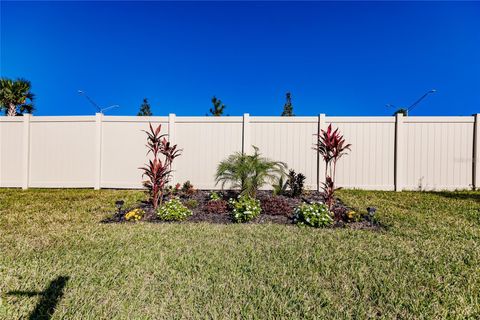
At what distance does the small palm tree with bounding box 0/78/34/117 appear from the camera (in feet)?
47.1

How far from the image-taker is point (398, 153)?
6859mm

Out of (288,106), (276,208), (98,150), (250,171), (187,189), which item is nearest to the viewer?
(276,208)

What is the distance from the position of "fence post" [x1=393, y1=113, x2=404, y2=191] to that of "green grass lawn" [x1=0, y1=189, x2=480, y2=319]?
307 centimetres

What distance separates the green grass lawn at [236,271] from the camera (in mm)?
1841

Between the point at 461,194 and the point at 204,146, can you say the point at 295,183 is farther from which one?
the point at 461,194

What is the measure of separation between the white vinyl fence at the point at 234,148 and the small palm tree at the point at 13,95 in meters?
9.77

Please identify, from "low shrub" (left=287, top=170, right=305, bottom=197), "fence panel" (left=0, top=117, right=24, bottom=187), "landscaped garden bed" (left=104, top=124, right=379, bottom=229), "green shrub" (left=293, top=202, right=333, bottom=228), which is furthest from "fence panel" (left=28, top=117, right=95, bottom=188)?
"green shrub" (left=293, top=202, right=333, bottom=228)

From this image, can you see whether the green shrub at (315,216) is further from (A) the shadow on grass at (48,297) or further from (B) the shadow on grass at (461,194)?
(B) the shadow on grass at (461,194)

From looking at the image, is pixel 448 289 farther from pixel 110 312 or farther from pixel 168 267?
pixel 110 312

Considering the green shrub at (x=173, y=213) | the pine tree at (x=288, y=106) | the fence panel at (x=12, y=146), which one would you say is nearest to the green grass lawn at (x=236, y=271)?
the green shrub at (x=173, y=213)

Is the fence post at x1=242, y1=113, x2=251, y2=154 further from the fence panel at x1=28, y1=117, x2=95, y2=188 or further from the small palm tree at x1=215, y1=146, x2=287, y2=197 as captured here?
the fence panel at x1=28, y1=117, x2=95, y2=188

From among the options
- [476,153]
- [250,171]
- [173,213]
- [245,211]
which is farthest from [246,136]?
[476,153]

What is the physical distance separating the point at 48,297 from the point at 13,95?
17.8 m

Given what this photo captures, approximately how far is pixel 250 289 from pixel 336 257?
3.72ft
